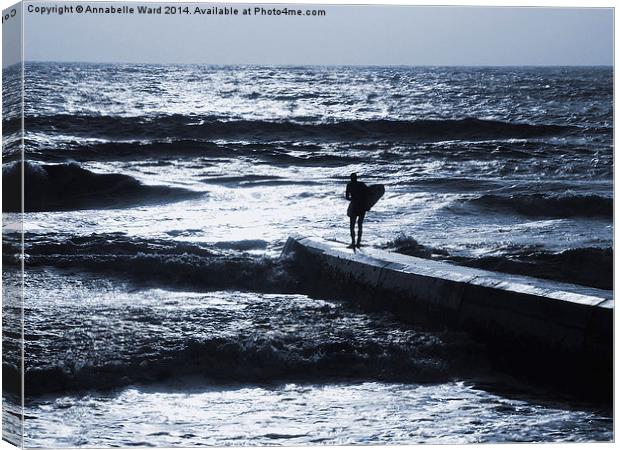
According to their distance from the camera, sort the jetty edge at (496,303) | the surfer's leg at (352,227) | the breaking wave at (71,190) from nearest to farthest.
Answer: the breaking wave at (71,190) → the jetty edge at (496,303) → the surfer's leg at (352,227)

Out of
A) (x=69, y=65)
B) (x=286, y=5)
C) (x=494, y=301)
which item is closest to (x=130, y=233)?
(x=69, y=65)

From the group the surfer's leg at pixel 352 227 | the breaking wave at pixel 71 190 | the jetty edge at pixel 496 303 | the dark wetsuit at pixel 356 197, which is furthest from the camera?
the surfer's leg at pixel 352 227

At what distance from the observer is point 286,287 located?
885 centimetres

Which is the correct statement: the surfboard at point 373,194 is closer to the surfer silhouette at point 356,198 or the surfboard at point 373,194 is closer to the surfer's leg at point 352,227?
the surfer silhouette at point 356,198

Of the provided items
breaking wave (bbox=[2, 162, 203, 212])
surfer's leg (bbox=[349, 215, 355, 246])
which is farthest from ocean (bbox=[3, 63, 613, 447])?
surfer's leg (bbox=[349, 215, 355, 246])

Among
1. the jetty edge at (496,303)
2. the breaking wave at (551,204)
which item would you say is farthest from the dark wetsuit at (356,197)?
the breaking wave at (551,204)

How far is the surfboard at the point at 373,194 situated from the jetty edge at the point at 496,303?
2.10 ft

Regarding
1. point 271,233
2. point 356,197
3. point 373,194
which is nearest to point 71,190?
point 271,233

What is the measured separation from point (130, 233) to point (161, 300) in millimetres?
571

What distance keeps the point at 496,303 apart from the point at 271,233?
1.75m

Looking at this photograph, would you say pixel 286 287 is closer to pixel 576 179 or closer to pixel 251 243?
pixel 251 243

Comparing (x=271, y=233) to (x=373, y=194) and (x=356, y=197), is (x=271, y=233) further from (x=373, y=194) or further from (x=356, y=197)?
(x=373, y=194)

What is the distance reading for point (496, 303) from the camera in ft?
26.5

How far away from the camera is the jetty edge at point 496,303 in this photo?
7645 millimetres
